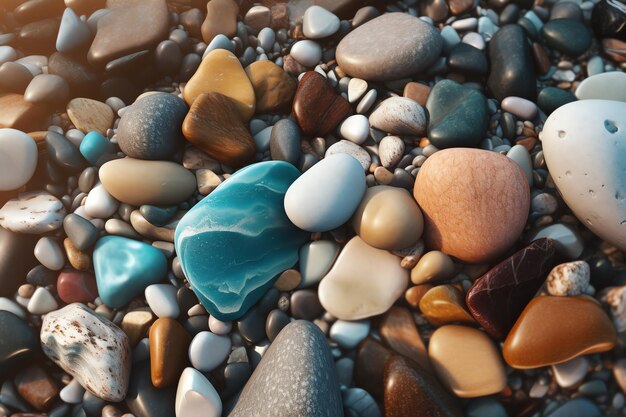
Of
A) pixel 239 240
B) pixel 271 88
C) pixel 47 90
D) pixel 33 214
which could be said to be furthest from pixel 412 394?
pixel 47 90

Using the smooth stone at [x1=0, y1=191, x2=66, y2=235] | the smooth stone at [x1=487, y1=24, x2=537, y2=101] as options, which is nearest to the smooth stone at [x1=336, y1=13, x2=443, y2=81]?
the smooth stone at [x1=487, y1=24, x2=537, y2=101]

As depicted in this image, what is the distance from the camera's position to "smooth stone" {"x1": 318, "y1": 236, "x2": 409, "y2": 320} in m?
1.80

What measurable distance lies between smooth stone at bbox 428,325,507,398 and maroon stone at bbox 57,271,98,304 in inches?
53.2

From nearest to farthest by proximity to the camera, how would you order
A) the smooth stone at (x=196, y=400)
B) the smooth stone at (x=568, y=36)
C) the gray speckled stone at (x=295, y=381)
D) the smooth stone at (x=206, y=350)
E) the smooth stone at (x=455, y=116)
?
the gray speckled stone at (x=295, y=381), the smooth stone at (x=196, y=400), the smooth stone at (x=206, y=350), the smooth stone at (x=455, y=116), the smooth stone at (x=568, y=36)

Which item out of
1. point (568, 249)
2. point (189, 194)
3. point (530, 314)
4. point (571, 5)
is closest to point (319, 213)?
point (189, 194)

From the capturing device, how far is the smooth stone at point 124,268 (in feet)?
6.18

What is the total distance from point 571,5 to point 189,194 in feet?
6.82

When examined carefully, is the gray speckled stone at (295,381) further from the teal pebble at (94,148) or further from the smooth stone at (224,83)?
the teal pebble at (94,148)

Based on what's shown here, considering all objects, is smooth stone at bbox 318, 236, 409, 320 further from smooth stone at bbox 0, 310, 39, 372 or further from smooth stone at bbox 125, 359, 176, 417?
smooth stone at bbox 0, 310, 39, 372

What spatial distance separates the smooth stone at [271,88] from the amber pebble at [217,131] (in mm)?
194

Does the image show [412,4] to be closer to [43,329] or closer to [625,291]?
[625,291]

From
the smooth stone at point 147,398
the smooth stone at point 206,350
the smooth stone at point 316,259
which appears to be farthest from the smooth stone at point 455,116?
the smooth stone at point 147,398

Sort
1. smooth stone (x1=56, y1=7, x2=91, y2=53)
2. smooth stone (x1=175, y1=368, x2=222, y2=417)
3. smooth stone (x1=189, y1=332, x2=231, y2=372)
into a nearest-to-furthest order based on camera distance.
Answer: smooth stone (x1=175, y1=368, x2=222, y2=417) < smooth stone (x1=189, y1=332, x2=231, y2=372) < smooth stone (x1=56, y1=7, x2=91, y2=53)

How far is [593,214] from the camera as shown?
177 centimetres
